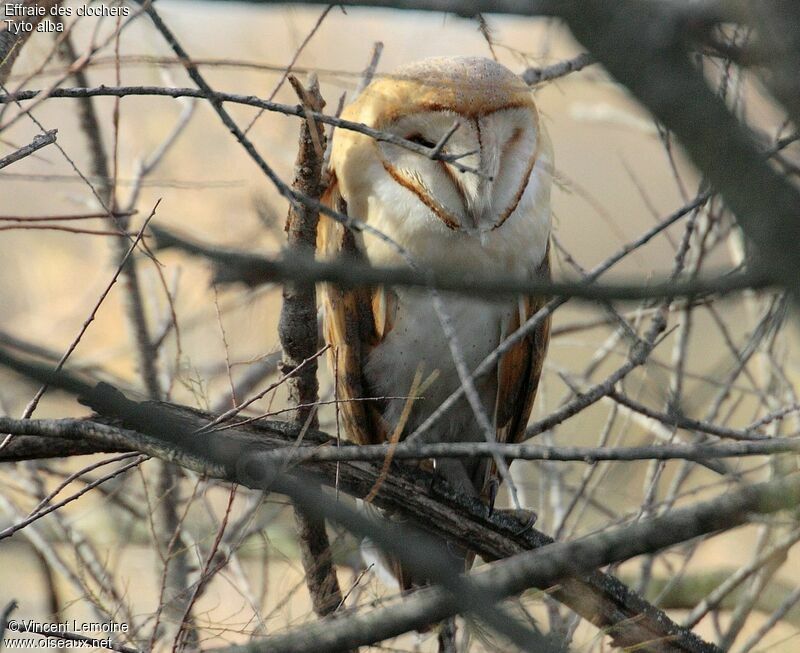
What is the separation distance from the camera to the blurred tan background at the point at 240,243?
8.02 ft

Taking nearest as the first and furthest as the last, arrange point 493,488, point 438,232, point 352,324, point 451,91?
point 451,91 < point 438,232 < point 352,324 < point 493,488

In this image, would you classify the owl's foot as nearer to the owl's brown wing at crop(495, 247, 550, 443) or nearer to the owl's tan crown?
the owl's brown wing at crop(495, 247, 550, 443)

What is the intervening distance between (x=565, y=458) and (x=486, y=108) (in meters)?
1.46

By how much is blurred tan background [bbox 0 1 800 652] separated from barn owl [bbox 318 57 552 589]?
0.51 ft

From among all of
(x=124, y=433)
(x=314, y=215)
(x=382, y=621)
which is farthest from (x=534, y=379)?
(x=382, y=621)

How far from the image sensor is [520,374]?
10.7 ft

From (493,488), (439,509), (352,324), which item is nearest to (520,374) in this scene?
(493,488)

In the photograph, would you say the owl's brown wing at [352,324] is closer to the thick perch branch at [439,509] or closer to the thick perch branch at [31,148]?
the thick perch branch at [439,509]

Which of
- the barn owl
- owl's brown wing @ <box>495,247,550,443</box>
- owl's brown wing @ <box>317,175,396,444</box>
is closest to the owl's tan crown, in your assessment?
the barn owl

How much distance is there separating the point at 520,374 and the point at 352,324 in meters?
0.61

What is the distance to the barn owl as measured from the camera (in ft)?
9.12

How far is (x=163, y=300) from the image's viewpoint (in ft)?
18.3

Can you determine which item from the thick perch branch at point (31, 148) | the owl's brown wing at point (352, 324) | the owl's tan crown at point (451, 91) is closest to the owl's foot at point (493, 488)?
the owl's brown wing at point (352, 324)

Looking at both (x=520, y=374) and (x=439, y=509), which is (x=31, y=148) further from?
(x=520, y=374)
